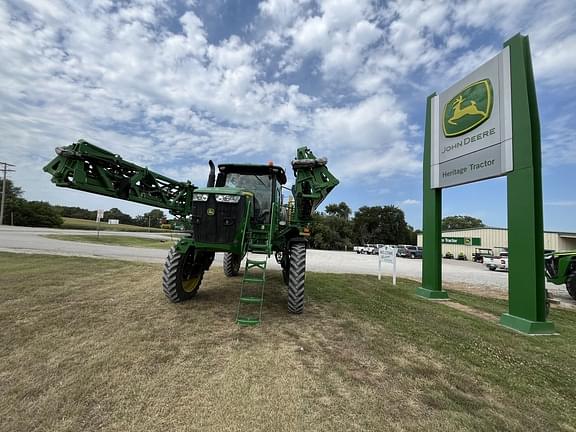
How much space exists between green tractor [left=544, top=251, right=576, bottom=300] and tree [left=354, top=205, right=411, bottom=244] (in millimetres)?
55239

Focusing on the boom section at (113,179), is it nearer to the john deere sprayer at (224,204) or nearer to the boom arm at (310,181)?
the john deere sprayer at (224,204)

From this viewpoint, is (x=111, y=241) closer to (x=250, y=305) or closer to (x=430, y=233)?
(x=250, y=305)

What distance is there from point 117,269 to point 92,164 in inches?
251

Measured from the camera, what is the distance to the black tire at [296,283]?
5.49 meters

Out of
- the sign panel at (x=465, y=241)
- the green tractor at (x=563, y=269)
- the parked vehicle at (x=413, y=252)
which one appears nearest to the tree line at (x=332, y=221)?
the parked vehicle at (x=413, y=252)

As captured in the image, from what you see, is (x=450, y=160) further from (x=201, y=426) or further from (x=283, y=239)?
(x=201, y=426)

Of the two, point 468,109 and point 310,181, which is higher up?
point 468,109

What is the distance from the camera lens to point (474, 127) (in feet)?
22.7

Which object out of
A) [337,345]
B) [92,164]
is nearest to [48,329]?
[92,164]

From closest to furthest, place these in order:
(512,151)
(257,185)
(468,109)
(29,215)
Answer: (512,151) < (257,185) < (468,109) < (29,215)

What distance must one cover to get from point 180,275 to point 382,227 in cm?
6303

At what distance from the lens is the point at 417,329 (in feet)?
16.6

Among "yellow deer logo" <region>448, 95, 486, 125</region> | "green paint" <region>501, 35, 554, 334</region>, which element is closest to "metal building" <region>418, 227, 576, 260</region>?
"yellow deer logo" <region>448, 95, 486, 125</region>

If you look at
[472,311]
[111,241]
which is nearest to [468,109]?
[472,311]
